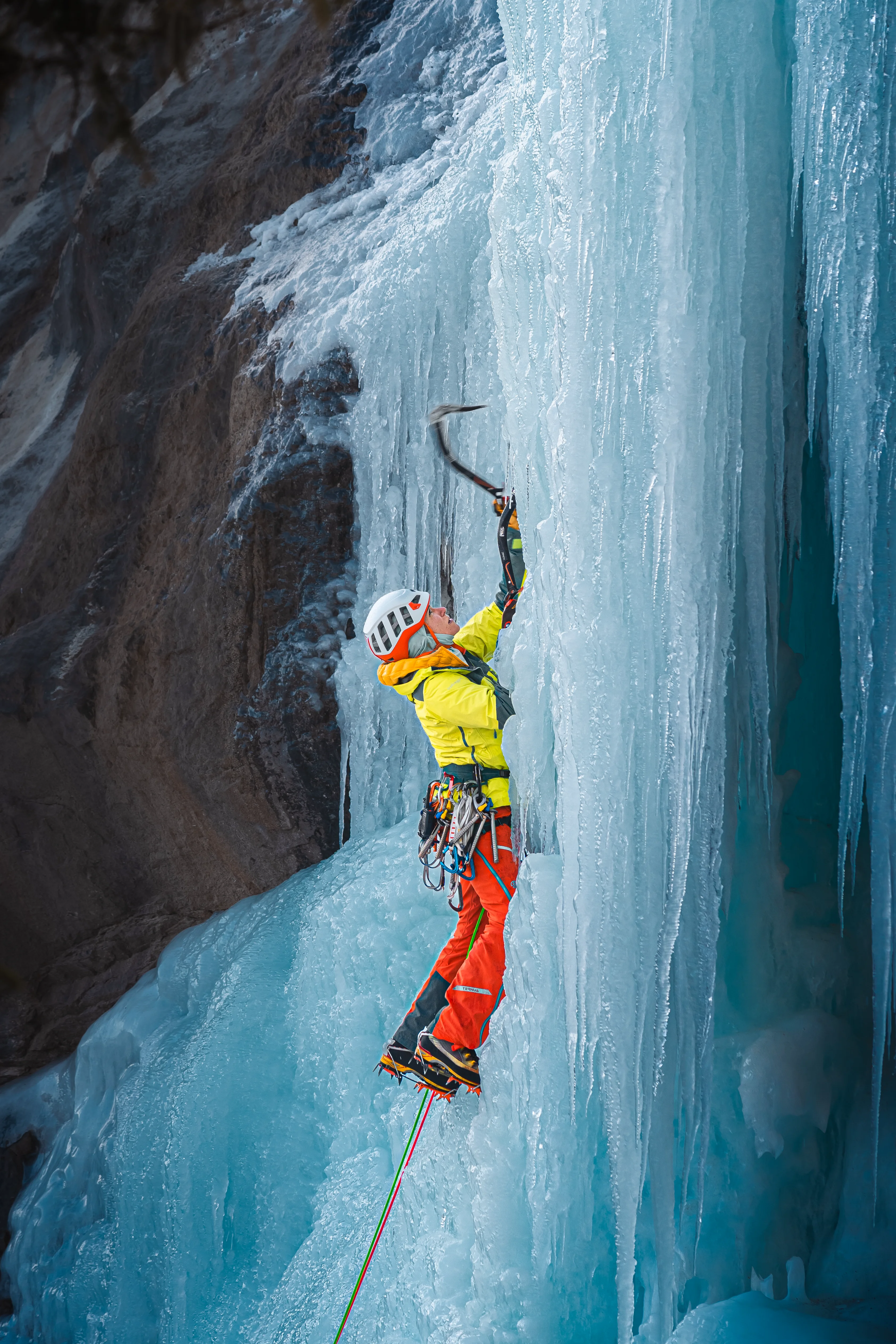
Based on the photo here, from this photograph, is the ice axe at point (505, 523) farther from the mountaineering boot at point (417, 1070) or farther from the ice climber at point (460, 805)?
the mountaineering boot at point (417, 1070)

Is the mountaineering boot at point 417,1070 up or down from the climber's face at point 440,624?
down

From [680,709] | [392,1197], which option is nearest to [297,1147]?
[392,1197]

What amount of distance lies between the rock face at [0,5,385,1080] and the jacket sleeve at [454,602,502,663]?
147 cm

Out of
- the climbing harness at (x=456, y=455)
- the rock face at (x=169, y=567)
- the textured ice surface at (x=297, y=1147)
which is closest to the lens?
the textured ice surface at (x=297, y=1147)

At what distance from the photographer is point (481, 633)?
3.31m

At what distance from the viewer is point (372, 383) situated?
14.7 feet

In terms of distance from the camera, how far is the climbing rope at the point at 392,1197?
308 cm

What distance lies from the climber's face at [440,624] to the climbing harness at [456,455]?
370 millimetres

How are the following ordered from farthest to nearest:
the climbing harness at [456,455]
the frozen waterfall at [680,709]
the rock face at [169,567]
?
the rock face at [169,567] < the climbing harness at [456,455] < the frozen waterfall at [680,709]

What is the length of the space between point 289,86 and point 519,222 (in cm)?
338

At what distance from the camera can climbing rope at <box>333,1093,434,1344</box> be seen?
121 inches

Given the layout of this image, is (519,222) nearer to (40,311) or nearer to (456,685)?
(456,685)

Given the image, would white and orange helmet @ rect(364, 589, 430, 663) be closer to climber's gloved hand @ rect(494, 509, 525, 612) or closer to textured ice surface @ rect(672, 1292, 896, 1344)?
climber's gloved hand @ rect(494, 509, 525, 612)

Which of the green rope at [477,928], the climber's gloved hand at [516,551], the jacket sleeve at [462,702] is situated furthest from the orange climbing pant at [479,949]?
the climber's gloved hand at [516,551]
